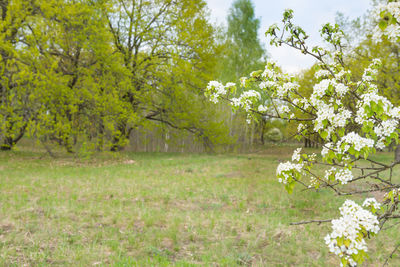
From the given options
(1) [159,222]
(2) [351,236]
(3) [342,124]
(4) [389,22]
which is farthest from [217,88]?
(1) [159,222]

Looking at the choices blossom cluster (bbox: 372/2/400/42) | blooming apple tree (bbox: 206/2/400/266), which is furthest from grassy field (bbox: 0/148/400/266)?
blossom cluster (bbox: 372/2/400/42)

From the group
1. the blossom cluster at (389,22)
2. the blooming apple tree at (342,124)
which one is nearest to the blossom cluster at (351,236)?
the blooming apple tree at (342,124)

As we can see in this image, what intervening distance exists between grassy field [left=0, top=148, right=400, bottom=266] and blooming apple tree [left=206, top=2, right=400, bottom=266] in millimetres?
1666

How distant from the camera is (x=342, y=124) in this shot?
2363 mm

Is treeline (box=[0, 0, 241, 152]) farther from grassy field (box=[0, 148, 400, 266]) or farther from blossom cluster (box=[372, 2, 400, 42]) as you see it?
blossom cluster (box=[372, 2, 400, 42])

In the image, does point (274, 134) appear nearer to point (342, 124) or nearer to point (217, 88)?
point (217, 88)

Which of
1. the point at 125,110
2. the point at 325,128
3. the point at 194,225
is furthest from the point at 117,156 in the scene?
the point at 325,128

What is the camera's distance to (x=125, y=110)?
12.4 metres

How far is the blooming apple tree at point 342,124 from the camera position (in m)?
1.64

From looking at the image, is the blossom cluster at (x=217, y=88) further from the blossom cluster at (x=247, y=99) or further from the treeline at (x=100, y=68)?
the treeline at (x=100, y=68)

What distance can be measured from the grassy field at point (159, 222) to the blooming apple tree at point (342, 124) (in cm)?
167

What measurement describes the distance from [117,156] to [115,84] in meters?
3.17

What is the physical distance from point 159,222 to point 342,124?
3.50m

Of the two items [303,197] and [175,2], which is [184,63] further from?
[303,197]
